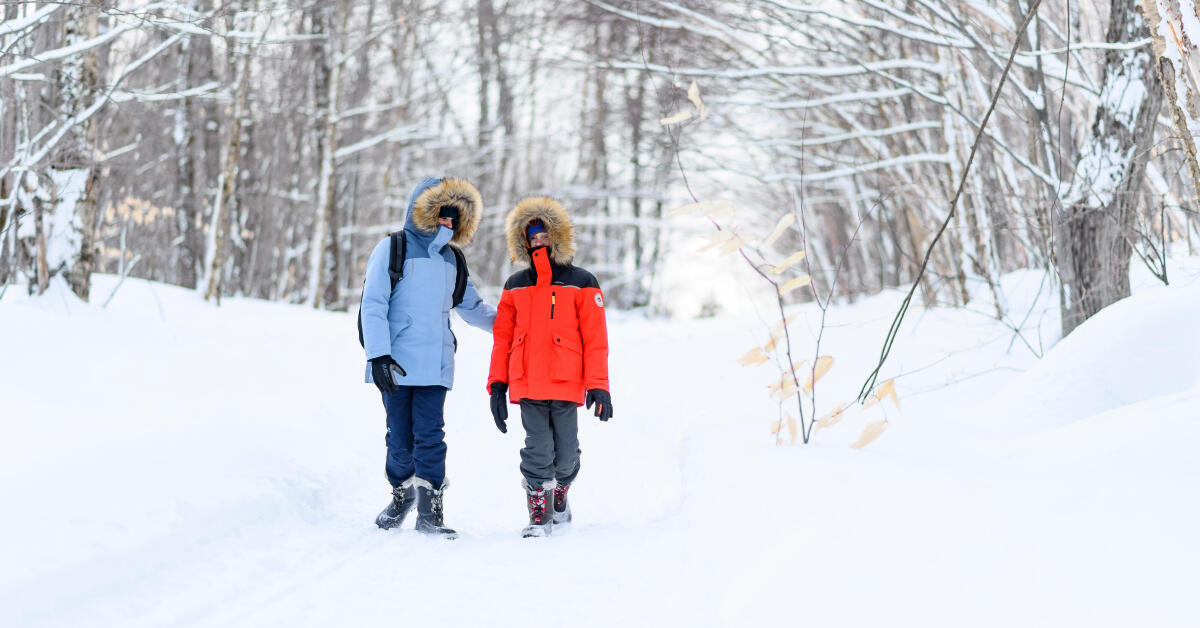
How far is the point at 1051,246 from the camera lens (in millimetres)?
5801

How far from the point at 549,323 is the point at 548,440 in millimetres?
594

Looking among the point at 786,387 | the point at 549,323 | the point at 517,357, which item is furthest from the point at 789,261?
the point at 517,357

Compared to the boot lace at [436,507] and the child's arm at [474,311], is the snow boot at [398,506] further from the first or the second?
the child's arm at [474,311]

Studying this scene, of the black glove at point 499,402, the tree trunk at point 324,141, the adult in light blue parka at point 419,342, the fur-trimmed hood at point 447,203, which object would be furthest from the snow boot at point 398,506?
the tree trunk at point 324,141

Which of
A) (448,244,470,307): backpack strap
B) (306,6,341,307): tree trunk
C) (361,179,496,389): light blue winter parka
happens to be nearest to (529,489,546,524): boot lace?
(361,179,496,389): light blue winter parka

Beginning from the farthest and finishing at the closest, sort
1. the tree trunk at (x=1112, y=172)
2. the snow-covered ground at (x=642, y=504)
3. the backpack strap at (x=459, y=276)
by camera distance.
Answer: the tree trunk at (x=1112, y=172) < the backpack strap at (x=459, y=276) < the snow-covered ground at (x=642, y=504)

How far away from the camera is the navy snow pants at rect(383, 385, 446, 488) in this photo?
425cm

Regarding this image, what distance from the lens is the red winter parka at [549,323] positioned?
423cm

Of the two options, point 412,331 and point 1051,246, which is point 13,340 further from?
point 1051,246

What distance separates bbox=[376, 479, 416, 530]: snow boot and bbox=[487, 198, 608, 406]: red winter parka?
0.65 m

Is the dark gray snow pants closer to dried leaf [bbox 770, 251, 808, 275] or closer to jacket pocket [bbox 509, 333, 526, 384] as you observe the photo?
jacket pocket [bbox 509, 333, 526, 384]

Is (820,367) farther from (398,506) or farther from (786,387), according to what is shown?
(398,506)

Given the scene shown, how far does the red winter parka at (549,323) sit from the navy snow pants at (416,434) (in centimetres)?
32

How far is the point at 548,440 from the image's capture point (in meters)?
4.34
